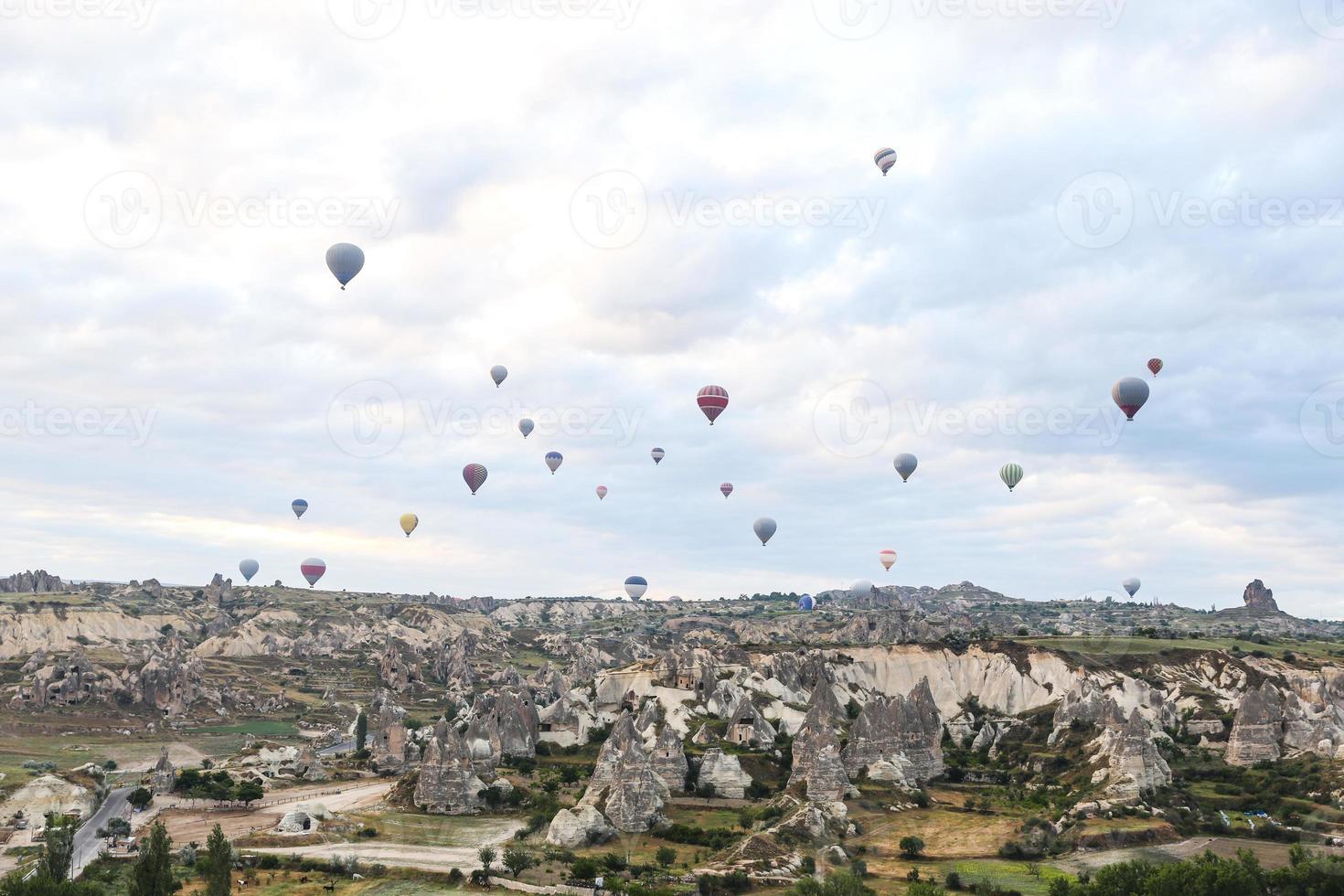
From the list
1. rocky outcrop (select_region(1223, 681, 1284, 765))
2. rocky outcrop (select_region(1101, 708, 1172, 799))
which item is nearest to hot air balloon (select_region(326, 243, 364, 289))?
rocky outcrop (select_region(1101, 708, 1172, 799))

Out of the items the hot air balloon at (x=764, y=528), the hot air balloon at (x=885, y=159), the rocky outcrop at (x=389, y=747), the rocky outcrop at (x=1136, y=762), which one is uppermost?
the hot air balloon at (x=885, y=159)

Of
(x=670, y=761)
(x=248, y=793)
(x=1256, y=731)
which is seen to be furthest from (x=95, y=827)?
(x=1256, y=731)

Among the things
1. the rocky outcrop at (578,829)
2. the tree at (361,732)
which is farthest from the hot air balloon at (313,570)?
the rocky outcrop at (578,829)

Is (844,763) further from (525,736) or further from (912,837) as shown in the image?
(525,736)

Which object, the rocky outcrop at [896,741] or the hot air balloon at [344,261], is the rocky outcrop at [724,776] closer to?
the rocky outcrop at [896,741]

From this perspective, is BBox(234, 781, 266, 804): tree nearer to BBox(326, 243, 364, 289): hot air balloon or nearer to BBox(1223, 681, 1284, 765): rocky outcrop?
BBox(326, 243, 364, 289): hot air balloon

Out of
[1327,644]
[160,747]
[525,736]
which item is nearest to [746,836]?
[525,736]
